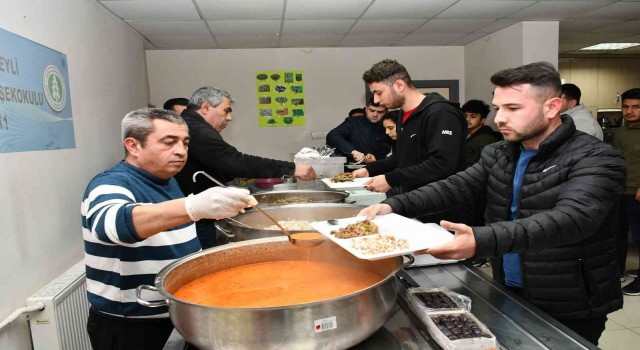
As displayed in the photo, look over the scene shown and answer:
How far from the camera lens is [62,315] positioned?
2082 mm

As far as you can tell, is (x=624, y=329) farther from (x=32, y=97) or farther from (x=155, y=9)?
(x=155, y=9)

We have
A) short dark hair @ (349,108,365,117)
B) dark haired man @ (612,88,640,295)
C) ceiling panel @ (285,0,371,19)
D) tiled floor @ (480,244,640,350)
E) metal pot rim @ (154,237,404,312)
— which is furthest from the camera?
short dark hair @ (349,108,365,117)

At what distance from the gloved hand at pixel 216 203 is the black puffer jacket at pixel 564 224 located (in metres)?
0.61

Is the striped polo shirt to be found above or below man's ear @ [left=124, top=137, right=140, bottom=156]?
below

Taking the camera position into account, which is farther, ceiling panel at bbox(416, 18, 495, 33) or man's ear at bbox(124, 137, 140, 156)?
ceiling panel at bbox(416, 18, 495, 33)

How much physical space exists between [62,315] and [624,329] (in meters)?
3.38

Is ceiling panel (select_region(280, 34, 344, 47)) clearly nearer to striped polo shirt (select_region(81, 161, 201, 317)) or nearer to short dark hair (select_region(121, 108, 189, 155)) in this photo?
short dark hair (select_region(121, 108, 189, 155))

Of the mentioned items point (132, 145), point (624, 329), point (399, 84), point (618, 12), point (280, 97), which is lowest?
point (624, 329)

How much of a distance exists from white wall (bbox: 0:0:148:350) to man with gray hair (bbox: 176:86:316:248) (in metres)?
0.73

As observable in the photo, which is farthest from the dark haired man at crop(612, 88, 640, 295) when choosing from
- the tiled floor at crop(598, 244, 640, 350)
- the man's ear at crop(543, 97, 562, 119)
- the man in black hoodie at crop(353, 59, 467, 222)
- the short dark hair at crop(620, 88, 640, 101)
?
the man's ear at crop(543, 97, 562, 119)

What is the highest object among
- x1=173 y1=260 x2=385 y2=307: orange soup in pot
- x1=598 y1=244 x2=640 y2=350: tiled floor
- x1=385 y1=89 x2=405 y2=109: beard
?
x1=385 y1=89 x2=405 y2=109: beard

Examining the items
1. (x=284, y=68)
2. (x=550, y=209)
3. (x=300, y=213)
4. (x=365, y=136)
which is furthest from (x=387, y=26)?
(x=550, y=209)

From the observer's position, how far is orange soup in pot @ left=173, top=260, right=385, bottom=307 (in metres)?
1.06

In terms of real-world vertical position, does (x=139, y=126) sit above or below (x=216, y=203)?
above
